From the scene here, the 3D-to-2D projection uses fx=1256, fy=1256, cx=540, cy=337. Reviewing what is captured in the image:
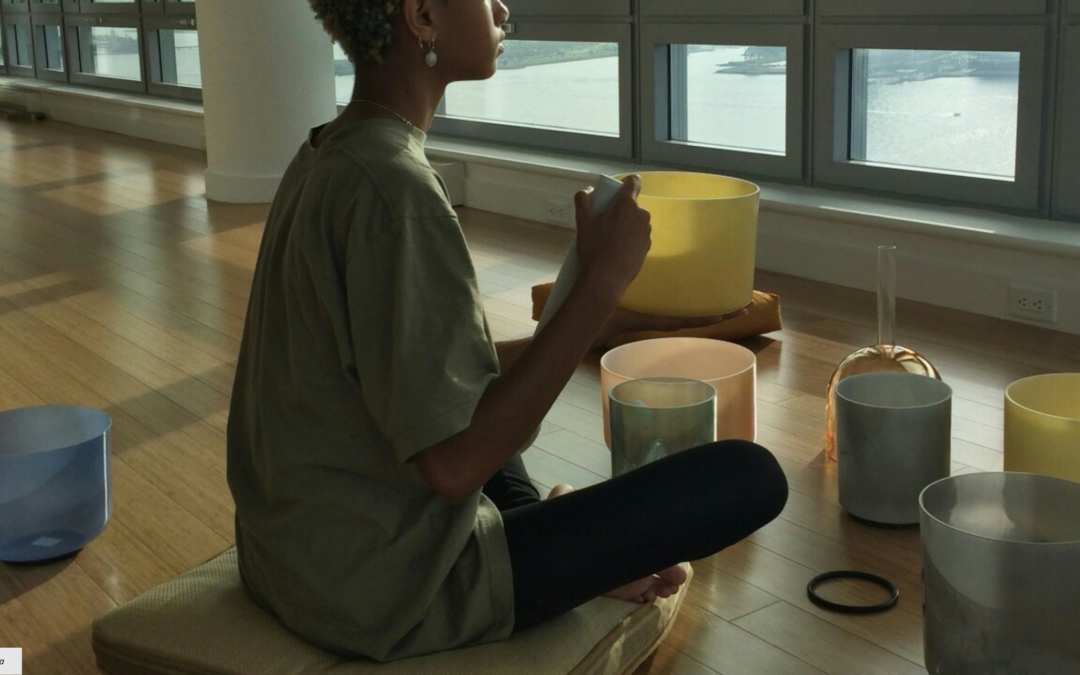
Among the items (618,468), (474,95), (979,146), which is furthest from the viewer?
(474,95)

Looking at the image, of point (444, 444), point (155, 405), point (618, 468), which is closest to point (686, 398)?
point (618, 468)

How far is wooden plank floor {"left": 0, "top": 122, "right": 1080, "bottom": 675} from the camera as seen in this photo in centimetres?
178

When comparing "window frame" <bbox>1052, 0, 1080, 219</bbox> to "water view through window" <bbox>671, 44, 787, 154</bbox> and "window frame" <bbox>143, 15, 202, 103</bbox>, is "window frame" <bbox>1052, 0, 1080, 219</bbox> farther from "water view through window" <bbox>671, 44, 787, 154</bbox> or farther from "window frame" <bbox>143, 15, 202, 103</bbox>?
"window frame" <bbox>143, 15, 202, 103</bbox>

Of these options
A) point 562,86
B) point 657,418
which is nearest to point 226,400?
point 657,418

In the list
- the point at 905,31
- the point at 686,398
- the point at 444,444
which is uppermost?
the point at 905,31

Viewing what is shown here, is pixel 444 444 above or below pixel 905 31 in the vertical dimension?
below

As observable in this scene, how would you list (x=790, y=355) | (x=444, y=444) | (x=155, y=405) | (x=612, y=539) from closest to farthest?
(x=444, y=444), (x=612, y=539), (x=155, y=405), (x=790, y=355)

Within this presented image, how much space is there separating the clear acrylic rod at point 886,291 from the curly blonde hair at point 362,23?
3.58 ft

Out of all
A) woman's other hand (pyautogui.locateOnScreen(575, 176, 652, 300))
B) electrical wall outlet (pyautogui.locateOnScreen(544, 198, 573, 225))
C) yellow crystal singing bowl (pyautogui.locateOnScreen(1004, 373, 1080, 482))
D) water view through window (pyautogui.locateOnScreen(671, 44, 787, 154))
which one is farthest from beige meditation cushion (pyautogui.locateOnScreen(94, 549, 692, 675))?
Result: electrical wall outlet (pyautogui.locateOnScreen(544, 198, 573, 225))

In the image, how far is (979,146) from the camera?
3568 mm

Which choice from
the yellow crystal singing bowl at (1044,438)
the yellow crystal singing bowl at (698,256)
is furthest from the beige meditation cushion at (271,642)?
the yellow crystal singing bowl at (698,256)

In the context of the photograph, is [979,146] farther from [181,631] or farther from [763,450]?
[181,631]

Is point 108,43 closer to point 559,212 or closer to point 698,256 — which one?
point 559,212

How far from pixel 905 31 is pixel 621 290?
8.41 feet
